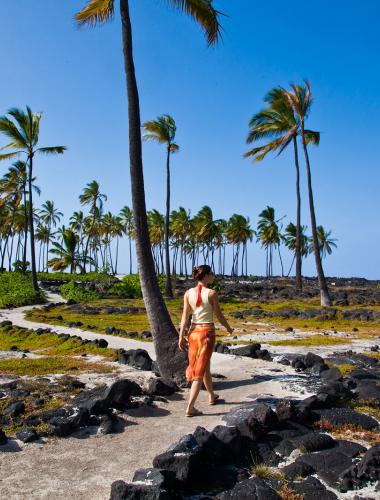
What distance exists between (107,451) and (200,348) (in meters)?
1.89

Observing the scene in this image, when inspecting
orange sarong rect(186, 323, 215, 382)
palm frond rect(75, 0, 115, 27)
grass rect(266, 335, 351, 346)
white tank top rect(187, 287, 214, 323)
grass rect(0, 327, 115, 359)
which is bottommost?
grass rect(0, 327, 115, 359)

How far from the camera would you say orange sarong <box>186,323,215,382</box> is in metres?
6.73

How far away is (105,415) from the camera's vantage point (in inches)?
264

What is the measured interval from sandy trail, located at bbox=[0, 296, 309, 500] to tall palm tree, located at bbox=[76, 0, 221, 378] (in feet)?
3.11

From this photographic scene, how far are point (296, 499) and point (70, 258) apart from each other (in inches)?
2270

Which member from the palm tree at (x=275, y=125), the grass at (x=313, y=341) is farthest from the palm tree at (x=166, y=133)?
the grass at (x=313, y=341)

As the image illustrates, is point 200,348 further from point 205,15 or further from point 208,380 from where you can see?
point 205,15

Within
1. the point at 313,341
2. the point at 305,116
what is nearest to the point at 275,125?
the point at 305,116

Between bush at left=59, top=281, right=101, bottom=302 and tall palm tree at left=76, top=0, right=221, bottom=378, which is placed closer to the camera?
tall palm tree at left=76, top=0, right=221, bottom=378

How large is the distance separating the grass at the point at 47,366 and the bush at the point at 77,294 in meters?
22.7

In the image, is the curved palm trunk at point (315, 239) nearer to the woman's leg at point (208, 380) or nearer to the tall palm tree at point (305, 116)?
the tall palm tree at point (305, 116)

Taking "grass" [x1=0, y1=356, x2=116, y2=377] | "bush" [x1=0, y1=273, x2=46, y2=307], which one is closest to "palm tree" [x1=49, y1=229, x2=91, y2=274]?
"bush" [x1=0, y1=273, x2=46, y2=307]

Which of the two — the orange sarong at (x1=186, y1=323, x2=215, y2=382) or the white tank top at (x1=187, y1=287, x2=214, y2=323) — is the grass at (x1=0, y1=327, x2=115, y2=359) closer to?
the orange sarong at (x1=186, y1=323, x2=215, y2=382)

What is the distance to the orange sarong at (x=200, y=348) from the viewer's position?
6730mm
